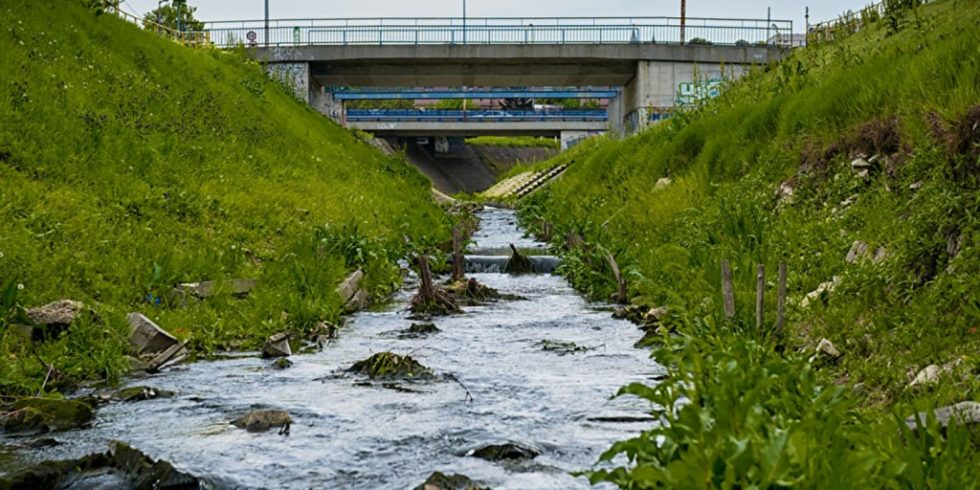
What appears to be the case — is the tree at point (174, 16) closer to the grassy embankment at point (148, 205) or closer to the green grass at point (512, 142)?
the green grass at point (512, 142)

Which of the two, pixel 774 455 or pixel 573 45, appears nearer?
pixel 774 455

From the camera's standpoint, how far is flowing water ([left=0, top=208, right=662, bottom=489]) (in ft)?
20.0

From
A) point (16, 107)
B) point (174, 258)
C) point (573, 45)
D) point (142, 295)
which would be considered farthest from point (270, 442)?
point (573, 45)

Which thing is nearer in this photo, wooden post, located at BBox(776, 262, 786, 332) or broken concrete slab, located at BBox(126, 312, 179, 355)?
wooden post, located at BBox(776, 262, 786, 332)

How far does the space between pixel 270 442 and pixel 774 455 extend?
13.6 ft

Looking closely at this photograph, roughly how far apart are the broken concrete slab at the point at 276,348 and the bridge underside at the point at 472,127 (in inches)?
2332

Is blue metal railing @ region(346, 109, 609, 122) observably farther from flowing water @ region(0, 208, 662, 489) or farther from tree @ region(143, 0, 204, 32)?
flowing water @ region(0, 208, 662, 489)

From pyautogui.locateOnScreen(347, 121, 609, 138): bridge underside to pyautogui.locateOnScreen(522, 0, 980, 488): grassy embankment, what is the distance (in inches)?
1939

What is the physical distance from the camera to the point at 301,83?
46281mm

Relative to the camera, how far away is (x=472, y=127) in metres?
69.4

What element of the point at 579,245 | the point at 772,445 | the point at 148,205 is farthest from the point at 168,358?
the point at 579,245

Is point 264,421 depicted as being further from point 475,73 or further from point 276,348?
point 475,73

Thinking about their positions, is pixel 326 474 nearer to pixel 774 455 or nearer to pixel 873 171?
pixel 774 455

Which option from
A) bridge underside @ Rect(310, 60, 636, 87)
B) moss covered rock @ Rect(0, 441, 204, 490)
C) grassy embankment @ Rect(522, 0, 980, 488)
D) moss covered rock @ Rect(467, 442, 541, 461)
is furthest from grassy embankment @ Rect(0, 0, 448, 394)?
bridge underside @ Rect(310, 60, 636, 87)
